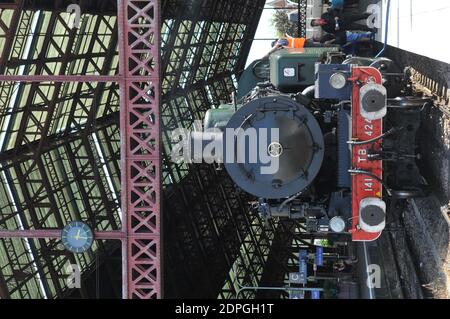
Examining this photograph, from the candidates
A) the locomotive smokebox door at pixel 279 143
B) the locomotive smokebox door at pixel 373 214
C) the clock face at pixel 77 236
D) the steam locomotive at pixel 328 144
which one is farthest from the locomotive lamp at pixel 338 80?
the clock face at pixel 77 236

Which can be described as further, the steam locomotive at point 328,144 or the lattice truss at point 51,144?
the lattice truss at point 51,144

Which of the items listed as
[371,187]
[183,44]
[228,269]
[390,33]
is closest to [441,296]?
[371,187]

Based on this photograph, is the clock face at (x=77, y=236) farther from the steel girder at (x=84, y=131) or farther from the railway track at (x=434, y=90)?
the railway track at (x=434, y=90)

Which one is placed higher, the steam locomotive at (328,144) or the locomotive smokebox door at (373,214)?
the steam locomotive at (328,144)

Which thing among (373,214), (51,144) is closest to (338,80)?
(373,214)

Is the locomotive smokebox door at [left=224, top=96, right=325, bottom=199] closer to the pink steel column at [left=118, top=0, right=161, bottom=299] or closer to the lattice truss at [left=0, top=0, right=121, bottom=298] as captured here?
the pink steel column at [left=118, top=0, right=161, bottom=299]

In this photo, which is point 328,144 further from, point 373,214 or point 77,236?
point 77,236

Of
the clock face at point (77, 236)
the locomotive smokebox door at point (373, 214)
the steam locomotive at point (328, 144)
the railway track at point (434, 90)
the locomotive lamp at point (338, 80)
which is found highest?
the locomotive lamp at point (338, 80)
